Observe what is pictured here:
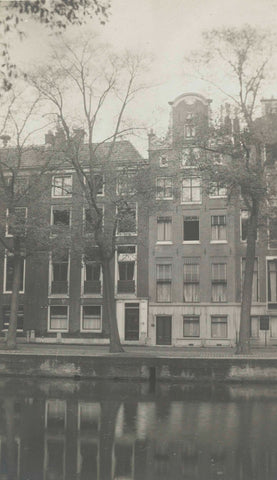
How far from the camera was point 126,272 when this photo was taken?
41375mm

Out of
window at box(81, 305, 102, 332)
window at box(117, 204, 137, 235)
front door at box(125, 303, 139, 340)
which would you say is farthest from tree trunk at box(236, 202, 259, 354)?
window at box(81, 305, 102, 332)

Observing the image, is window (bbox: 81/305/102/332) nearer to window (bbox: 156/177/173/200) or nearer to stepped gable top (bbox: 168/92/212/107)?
window (bbox: 156/177/173/200)

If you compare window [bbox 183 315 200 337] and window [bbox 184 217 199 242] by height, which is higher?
window [bbox 184 217 199 242]

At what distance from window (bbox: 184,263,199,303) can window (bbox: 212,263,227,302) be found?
1.25 meters

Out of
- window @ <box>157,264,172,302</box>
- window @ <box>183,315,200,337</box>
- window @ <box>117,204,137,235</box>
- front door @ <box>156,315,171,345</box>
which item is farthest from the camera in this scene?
window @ <box>157,264,172,302</box>

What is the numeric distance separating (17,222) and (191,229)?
15.2 metres

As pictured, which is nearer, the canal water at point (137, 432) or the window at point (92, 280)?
the canal water at point (137, 432)

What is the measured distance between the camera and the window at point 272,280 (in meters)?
38.9

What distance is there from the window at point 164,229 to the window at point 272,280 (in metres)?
7.58

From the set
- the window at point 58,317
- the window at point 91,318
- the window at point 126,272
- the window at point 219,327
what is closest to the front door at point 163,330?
the window at point 126,272

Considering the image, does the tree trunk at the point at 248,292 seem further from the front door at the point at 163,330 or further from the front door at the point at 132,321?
the front door at the point at 132,321

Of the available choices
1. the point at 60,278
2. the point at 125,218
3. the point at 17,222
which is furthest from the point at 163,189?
the point at 60,278

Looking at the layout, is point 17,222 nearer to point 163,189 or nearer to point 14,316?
point 14,316

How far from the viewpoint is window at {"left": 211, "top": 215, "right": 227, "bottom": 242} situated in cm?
4034
